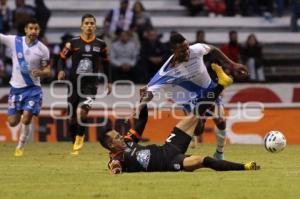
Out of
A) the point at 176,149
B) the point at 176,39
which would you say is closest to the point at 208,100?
the point at 176,39

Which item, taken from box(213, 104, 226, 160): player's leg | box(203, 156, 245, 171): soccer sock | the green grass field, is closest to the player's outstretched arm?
the green grass field

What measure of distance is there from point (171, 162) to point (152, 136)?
9604 millimetres

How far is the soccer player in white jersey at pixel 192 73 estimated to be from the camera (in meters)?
14.1

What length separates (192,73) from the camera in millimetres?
14844

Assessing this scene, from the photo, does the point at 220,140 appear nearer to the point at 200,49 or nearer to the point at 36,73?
the point at 200,49

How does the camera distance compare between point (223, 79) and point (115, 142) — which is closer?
point (115, 142)

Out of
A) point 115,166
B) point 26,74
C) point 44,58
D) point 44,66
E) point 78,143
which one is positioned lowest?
point 78,143

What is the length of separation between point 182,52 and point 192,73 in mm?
772

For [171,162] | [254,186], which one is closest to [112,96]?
[171,162]

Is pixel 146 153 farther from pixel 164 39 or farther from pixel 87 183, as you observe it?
pixel 164 39

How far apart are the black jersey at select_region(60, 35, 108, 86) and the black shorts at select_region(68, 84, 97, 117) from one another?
12 cm

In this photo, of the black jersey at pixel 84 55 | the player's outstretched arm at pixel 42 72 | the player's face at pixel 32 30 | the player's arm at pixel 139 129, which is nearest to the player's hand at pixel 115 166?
the player's arm at pixel 139 129

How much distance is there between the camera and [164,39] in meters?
27.7

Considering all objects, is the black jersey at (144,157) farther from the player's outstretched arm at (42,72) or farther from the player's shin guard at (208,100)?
the player's outstretched arm at (42,72)
